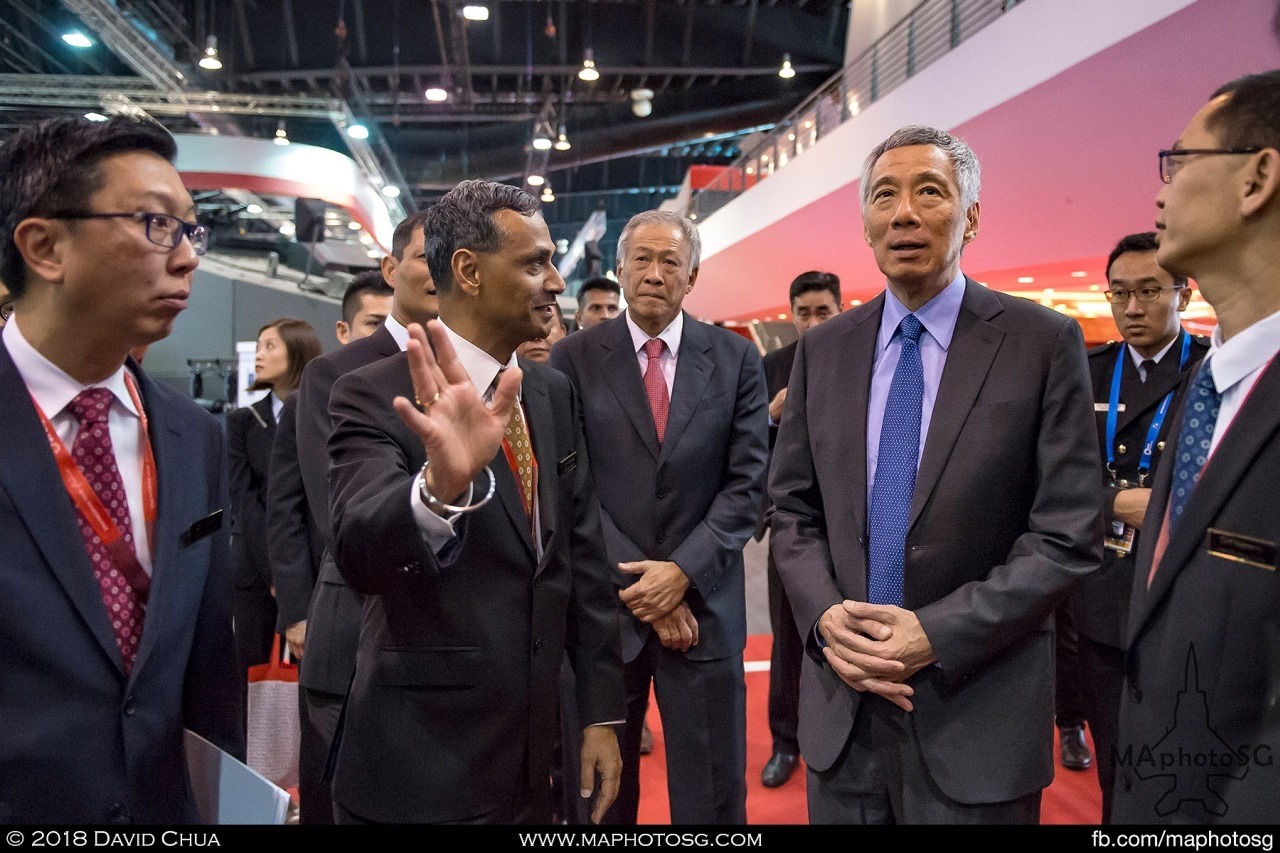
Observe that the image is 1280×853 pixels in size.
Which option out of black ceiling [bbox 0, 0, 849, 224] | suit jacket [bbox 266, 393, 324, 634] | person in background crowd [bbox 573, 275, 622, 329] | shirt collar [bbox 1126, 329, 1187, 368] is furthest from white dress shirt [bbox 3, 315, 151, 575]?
black ceiling [bbox 0, 0, 849, 224]

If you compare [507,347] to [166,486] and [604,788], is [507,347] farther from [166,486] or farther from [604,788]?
[604,788]

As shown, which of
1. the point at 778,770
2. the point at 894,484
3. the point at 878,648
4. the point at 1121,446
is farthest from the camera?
the point at 778,770

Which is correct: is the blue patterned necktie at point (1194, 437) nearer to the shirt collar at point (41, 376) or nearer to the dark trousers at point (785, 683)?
the shirt collar at point (41, 376)

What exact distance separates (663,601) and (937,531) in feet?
2.89

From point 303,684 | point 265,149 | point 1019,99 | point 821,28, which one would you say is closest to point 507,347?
point 303,684

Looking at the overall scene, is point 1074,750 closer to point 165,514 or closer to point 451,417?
point 451,417

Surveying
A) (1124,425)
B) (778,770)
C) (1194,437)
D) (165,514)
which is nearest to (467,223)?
(165,514)

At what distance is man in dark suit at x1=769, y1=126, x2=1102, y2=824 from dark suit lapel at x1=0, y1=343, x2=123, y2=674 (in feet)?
4.14

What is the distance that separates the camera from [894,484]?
179 cm

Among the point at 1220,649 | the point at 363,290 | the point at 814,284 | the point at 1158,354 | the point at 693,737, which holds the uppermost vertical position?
the point at 814,284

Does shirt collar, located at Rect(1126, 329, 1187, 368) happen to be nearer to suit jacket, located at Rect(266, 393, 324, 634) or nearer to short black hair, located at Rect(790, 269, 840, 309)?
short black hair, located at Rect(790, 269, 840, 309)

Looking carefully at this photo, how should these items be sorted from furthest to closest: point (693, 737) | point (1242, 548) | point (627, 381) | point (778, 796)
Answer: point (778, 796) → point (627, 381) → point (693, 737) → point (1242, 548)

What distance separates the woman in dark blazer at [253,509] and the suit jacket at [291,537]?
0.85m

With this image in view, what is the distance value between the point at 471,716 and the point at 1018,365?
4.02 feet
